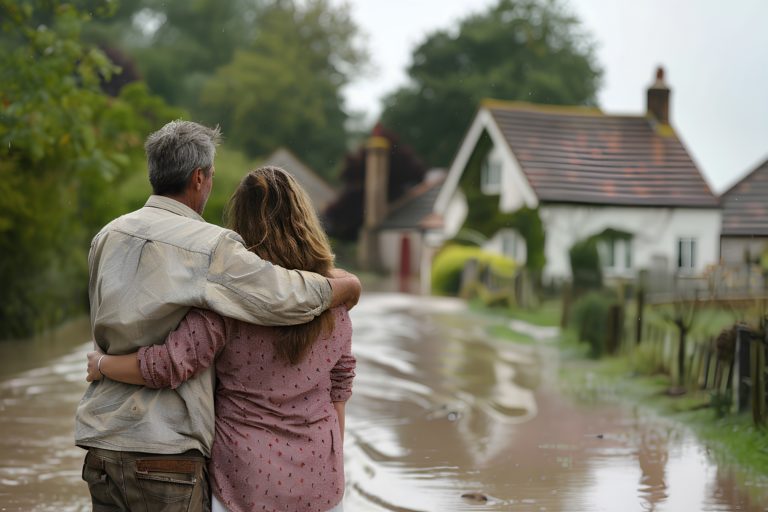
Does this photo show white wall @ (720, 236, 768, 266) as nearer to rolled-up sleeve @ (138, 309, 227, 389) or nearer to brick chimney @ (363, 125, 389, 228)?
rolled-up sleeve @ (138, 309, 227, 389)

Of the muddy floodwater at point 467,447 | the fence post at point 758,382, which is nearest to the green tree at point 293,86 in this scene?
the muddy floodwater at point 467,447

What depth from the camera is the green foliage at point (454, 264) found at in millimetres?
30823

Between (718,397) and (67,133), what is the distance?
7.98 m

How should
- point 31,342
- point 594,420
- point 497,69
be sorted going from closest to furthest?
1. point 594,420
2. point 31,342
3. point 497,69

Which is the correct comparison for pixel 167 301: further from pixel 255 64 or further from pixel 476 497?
pixel 255 64

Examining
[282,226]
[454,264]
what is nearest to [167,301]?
[282,226]

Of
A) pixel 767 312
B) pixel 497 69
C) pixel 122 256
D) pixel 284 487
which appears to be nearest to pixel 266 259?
pixel 122 256

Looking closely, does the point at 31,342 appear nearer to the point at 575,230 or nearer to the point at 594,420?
the point at 594,420

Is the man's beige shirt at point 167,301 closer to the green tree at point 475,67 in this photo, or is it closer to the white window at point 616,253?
the white window at point 616,253

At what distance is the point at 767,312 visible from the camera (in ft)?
27.1

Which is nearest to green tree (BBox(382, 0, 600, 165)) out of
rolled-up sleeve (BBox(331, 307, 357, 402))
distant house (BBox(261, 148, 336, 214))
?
distant house (BBox(261, 148, 336, 214))

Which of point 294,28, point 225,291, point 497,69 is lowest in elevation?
point 225,291

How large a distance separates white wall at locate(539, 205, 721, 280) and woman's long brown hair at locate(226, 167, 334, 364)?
22.0m

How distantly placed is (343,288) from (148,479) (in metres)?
0.88
